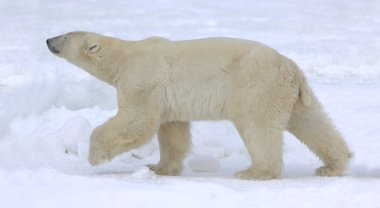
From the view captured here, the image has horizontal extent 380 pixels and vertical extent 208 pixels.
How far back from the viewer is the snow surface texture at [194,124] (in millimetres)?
4309

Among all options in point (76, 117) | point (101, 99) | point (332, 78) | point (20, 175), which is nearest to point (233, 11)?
point (332, 78)

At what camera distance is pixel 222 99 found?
550cm

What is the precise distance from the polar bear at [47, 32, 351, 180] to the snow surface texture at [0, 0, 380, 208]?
0.79ft

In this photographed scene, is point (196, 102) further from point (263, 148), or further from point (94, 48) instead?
point (94, 48)

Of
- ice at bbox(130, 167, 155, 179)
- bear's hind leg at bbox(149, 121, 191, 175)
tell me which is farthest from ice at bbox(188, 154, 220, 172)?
ice at bbox(130, 167, 155, 179)

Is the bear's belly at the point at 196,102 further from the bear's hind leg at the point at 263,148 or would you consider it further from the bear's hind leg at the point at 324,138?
the bear's hind leg at the point at 324,138

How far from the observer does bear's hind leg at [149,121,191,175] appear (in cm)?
595

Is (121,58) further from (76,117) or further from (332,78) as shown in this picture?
(332,78)

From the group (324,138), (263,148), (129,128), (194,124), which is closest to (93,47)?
(129,128)

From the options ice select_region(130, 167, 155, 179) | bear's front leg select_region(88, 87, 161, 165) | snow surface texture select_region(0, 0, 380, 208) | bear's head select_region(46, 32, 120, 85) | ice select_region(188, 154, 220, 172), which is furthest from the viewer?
ice select_region(188, 154, 220, 172)

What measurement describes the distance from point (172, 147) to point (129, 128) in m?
0.56

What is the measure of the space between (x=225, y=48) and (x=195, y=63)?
24cm

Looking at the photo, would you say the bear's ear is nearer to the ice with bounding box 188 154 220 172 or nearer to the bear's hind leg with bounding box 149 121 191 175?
the bear's hind leg with bounding box 149 121 191 175

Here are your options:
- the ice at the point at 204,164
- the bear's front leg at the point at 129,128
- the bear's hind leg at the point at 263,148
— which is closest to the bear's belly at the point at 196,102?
the bear's front leg at the point at 129,128
